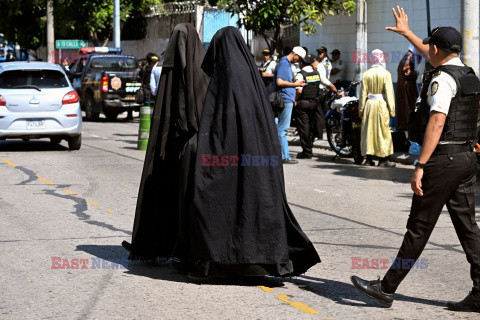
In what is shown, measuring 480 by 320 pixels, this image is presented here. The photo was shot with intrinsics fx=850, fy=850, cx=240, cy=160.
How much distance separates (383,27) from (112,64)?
8.86 m

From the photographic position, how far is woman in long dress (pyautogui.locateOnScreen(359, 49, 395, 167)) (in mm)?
14008

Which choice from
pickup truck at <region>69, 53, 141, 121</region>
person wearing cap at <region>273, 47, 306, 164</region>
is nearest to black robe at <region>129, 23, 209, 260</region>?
person wearing cap at <region>273, 47, 306, 164</region>

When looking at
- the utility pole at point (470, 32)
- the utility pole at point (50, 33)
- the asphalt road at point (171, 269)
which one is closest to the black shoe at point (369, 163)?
the asphalt road at point (171, 269)

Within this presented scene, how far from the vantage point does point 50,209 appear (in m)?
9.63

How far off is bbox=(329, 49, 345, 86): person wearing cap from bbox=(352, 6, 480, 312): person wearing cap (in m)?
17.2

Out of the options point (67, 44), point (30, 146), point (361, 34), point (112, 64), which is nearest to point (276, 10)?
point (361, 34)

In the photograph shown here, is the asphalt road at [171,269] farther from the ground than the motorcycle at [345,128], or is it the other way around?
the motorcycle at [345,128]

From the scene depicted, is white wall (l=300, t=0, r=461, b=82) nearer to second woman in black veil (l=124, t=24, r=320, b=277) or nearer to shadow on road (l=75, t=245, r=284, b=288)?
shadow on road (l=75, t=245, r=284, b=288)

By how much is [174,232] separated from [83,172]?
6.77 m

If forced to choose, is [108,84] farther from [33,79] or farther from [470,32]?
[470,32]

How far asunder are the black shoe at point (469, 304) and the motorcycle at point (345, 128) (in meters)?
9.26

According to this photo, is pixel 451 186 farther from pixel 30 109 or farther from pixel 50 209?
pixel 30 109

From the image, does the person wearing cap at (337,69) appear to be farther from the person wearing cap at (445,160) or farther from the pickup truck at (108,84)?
the person wearing cap at (445,160)

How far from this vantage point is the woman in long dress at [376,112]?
46.0 ft
